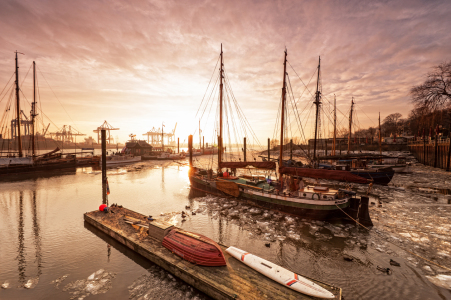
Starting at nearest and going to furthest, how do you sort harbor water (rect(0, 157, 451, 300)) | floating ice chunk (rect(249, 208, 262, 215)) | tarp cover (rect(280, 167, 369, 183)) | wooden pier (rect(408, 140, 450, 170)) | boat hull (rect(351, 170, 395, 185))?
harbor water (rect(0, 157, 451, 300)) < tarp cover (rect(280, 167, 369, 183)) < floating ice chunk (rect(249, 208, 262, 215)) < boat hull (rect(351, 170, 395, 185)) < wooden pier (rect(408, 140, 450, 170))

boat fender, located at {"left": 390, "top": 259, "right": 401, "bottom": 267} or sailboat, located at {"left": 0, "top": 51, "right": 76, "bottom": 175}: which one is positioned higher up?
sailboat, located at {"left": 0, "top": 51, "right": 76, "bottom": 175}

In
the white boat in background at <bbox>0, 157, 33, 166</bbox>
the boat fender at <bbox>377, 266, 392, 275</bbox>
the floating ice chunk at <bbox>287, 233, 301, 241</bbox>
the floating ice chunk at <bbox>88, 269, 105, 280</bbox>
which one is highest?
the white boat in background at <bbox>0, 157, 33, 166</bbox>

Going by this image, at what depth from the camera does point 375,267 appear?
9.89 metres

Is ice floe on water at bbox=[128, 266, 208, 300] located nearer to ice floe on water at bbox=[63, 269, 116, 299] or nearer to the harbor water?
the harbor water

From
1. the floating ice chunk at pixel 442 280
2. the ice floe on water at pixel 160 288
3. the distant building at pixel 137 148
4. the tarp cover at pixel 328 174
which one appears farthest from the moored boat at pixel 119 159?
the floating ice chunk at pixel 442 280

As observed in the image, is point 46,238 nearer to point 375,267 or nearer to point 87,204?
point 87,204

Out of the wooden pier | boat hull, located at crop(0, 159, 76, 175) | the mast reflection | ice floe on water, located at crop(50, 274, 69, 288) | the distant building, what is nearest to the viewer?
ice floe on water, located at crop(50, 274, 69, 288)

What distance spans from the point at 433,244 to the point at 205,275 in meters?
14.7

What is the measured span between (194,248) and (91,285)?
5133 millimetres

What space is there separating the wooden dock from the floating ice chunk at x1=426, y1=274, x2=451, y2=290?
5552 millimetres

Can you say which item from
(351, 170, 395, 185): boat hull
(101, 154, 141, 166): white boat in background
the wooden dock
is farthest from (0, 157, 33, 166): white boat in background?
(351, 170, 395, 185): boat hull

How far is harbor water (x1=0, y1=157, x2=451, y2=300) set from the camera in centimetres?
857

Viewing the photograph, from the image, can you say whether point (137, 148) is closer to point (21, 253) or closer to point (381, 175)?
point (21, 253)

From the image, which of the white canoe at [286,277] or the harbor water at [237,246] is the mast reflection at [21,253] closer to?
the harbor water at [237,246]
